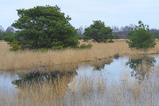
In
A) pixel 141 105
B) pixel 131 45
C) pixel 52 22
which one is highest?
pixel 52 22

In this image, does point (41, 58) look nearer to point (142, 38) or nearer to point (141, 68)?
point (141, 68)

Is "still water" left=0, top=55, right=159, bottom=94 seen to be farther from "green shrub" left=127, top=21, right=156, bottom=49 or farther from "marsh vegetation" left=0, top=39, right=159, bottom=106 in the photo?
"green shrub" left=127, top=21, right=156, bottom=49

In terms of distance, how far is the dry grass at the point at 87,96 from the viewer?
18.9 feet

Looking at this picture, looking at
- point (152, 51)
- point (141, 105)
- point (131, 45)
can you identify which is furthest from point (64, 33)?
point (141, 105)

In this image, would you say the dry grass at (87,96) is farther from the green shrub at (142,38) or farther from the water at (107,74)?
the green shrub at (142,38)

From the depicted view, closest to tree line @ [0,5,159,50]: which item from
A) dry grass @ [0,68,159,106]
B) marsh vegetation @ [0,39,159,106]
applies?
marsh vegetation @ [0,39,159,106]

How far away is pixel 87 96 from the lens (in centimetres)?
680

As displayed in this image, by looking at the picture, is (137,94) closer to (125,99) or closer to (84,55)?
(125,99)

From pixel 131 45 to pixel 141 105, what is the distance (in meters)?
17.8

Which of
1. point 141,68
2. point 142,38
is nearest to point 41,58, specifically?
point 141,68

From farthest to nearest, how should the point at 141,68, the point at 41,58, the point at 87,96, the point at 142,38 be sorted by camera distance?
the point at 142,38 < the point at 41,58 < the point at 141,68 < the point at 87,96

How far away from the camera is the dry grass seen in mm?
5750

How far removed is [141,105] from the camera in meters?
5.68

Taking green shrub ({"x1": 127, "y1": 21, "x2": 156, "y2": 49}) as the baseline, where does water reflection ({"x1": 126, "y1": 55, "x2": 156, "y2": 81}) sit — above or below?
below
